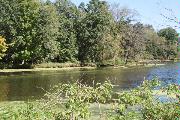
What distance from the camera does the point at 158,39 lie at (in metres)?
106

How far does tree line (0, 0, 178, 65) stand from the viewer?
61.5m

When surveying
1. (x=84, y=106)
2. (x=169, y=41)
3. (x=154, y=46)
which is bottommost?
(x=84, y=106)

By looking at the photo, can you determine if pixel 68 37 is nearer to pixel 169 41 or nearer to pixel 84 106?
pixel 169 41

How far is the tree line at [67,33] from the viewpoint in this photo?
61.5 meters

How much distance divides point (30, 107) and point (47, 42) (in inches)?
2141

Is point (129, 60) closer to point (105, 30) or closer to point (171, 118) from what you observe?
point (105, 30)

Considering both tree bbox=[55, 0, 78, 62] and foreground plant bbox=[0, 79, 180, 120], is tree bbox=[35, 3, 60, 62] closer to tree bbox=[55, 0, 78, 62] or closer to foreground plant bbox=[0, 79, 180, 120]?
tree bbox=[55, 0, 78, 62]

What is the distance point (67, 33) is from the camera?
235ft

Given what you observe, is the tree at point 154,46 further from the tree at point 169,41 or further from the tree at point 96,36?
the tree at point 96,36

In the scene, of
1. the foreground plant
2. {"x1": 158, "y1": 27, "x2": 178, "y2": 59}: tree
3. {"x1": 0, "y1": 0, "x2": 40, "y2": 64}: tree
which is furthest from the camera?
{"x1": 158, "y1": 27, "x2": 178, "y2": 59}: tree

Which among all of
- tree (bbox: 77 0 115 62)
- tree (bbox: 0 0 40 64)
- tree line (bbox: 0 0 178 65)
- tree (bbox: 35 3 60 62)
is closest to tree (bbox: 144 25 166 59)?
tree line (bbox: 0 0 178 65)

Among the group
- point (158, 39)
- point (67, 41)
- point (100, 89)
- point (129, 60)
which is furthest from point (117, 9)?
point (100, 89)

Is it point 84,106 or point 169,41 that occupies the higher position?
point 169,41

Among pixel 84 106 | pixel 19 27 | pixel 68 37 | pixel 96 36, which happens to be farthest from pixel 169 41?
pixel 84 106
